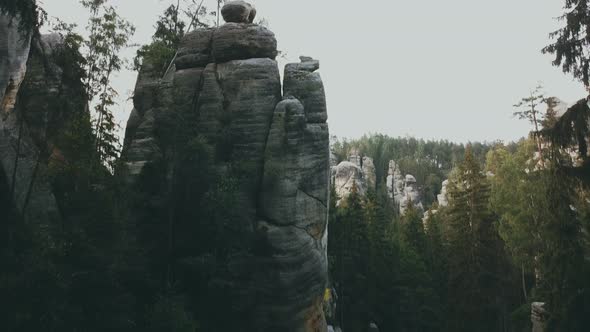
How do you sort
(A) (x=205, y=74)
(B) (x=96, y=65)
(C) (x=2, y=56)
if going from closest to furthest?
(C) (x=2, y=56), (A) (x=205, y=74), (B) (x=96, y=65)

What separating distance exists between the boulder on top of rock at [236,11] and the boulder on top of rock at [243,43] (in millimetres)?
1073

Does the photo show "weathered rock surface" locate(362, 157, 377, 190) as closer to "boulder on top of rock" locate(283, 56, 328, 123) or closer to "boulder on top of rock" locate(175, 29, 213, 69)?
"boulder on top of rock" locate(283, 56, 328, 123)

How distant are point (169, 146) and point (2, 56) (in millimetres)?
7076

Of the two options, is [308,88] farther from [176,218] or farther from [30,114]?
[30,114]

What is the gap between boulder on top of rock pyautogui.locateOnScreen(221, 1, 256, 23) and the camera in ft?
70.4

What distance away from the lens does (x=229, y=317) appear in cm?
1717

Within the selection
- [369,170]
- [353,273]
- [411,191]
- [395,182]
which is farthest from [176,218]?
[369,170]

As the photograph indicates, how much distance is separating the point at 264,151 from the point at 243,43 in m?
5.18

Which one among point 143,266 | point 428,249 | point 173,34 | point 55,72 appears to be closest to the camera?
A: point 143,266

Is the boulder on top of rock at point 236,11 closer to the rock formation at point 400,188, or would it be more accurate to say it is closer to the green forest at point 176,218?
the green forest at point 176,218

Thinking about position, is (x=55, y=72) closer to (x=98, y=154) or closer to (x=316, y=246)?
(x=98, y=154)

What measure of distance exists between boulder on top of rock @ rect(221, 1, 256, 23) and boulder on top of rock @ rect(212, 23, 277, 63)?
3.52 ft

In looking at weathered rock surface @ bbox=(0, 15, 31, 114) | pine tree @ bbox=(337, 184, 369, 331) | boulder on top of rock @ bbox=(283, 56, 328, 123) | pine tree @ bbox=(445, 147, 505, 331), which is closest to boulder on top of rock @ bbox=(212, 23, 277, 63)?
boulder on top of rock @ bbox=(283, 56, 328, 123)

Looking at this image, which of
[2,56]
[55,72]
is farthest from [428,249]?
[2,56]
